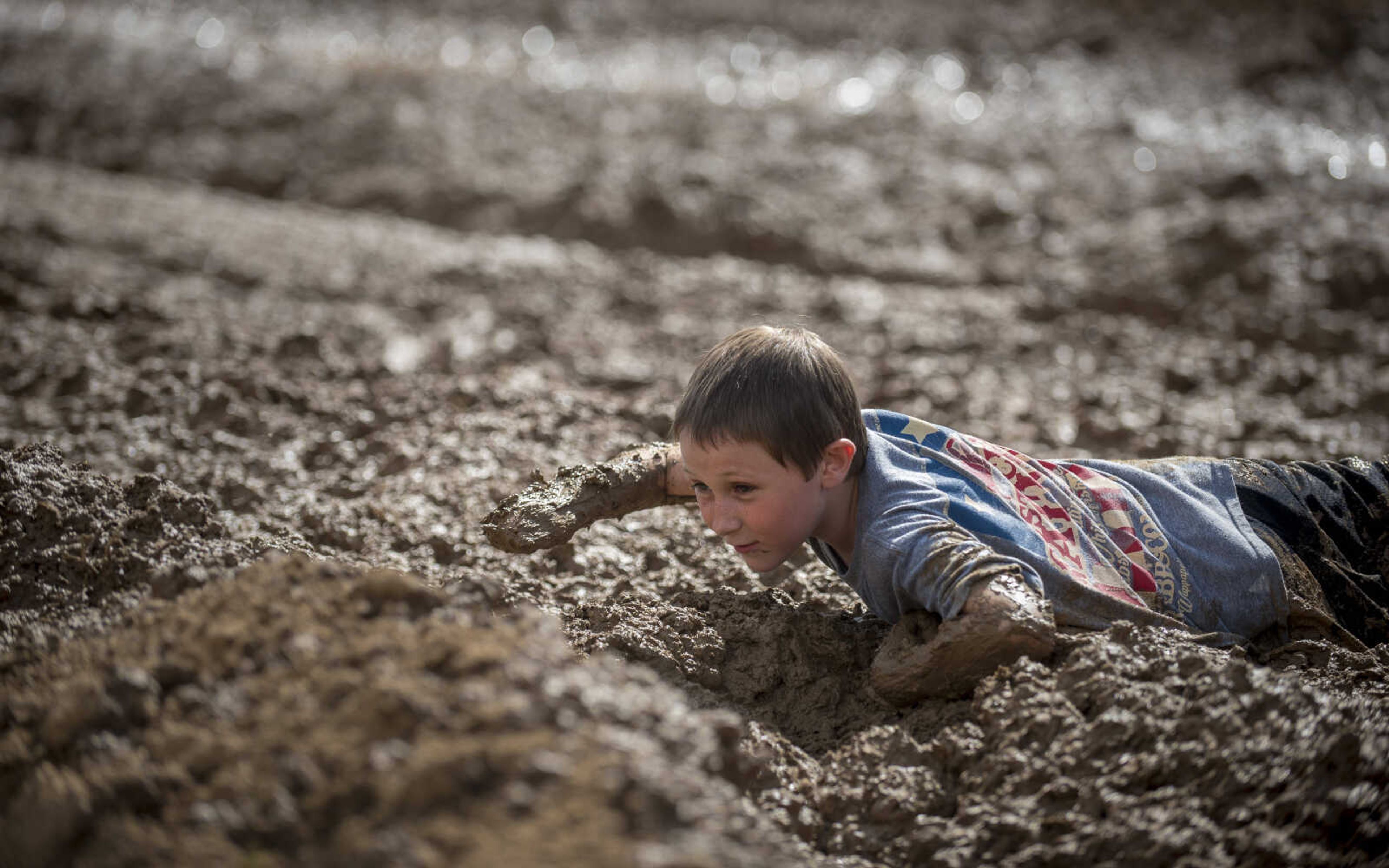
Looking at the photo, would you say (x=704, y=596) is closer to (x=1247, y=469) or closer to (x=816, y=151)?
(x=1247, y=469)

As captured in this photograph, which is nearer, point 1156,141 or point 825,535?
point 825,535

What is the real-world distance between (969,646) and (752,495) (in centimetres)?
50

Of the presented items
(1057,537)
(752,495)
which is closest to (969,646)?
(1057,537)

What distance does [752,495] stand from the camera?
2.07 meters

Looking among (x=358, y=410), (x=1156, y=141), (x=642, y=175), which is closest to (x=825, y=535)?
(x=358, y=410)

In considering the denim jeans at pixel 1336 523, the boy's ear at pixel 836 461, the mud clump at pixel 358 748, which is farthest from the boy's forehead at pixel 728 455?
the denim jeans at pixel 1336 523

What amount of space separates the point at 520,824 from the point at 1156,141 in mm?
6836

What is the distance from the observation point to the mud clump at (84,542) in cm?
199

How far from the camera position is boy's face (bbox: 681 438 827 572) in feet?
6.70

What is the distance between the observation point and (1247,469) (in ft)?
8.11

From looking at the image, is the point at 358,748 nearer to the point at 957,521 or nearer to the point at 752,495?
the point at 752,495

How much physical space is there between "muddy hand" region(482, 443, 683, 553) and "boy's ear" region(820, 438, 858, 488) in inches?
18.1

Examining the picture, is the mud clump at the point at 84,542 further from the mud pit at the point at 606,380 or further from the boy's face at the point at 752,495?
the boy's face at the point at 752,495

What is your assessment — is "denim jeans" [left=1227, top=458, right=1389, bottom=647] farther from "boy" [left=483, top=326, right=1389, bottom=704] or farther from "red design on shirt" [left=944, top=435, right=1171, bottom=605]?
"red design on shirt" [left=944, top=435, right=1171, bottom=605]
